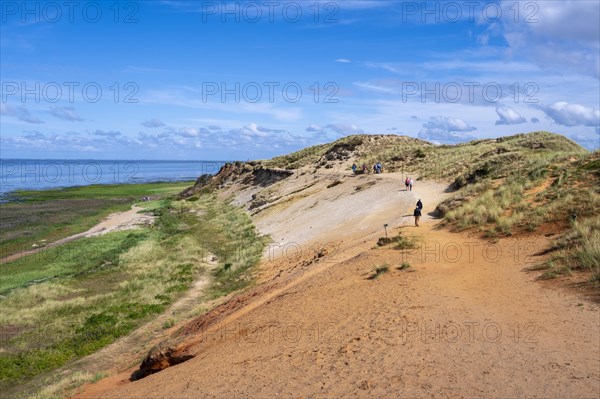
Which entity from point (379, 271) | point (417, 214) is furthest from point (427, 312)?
point (417, 214)

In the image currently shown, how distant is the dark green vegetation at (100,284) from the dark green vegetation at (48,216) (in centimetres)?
601

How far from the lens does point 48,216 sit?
5538 centimetres

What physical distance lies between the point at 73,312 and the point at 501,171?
2399cm

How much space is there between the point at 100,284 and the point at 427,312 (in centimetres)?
1907

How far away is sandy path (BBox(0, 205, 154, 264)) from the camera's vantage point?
35406 mm

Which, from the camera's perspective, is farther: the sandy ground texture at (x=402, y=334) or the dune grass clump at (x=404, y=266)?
the dune grass clump at (x=404, y=266)

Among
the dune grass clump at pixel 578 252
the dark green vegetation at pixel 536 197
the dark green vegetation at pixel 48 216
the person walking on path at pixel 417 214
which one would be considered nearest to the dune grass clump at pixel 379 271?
the dune grass clump at pixel 578 252

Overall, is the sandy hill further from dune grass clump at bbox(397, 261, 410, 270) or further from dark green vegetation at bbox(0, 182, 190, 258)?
dark green vegetation at bbox(0, 182, 190, 258)

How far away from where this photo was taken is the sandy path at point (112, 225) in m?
35.4

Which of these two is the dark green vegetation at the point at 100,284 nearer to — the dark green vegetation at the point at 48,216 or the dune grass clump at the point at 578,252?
the dark green vegetation at the point at 48,216

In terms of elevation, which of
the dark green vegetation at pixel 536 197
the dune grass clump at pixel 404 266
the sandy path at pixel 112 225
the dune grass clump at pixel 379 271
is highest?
the dark green vegetation at pixel 536 197

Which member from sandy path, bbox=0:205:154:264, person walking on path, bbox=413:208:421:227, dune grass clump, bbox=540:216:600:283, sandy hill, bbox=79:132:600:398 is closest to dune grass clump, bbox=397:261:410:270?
sandy hill, bbox=79:132:600:398

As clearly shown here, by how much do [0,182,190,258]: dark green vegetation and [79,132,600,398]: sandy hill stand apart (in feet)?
88.8

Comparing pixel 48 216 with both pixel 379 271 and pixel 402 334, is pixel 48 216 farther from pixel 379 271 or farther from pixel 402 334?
pixel 402 334
